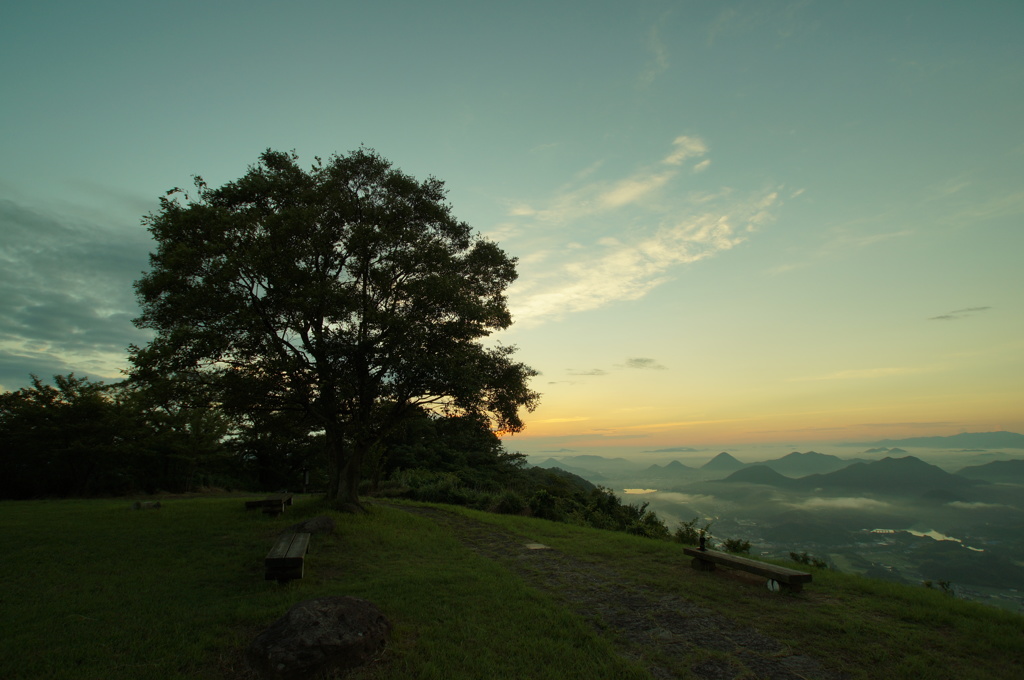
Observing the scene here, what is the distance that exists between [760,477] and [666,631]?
256 ft

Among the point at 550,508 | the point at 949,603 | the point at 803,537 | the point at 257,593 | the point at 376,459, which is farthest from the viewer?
the point at 803,537

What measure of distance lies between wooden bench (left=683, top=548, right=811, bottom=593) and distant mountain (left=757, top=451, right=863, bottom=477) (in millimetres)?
96620

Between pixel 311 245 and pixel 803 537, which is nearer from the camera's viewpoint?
pixel 311 245

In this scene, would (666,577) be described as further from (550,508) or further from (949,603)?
(550,508)

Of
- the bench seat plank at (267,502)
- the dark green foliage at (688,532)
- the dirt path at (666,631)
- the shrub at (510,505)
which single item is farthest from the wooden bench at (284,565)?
the shrub at (510,505)

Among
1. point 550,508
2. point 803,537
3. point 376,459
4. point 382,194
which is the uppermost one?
point 382,194

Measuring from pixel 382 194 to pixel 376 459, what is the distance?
15.6 meters

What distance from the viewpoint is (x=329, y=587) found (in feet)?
25.1

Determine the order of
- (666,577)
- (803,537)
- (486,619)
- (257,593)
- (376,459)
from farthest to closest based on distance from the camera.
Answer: (803,537), (376,459), (666,577), (257,593), (486,619)

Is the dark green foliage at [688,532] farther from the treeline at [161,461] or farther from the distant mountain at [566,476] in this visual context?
the distant mountain at [566,476]

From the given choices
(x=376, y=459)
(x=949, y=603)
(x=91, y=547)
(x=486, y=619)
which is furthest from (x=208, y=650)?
(x=376, y=459)

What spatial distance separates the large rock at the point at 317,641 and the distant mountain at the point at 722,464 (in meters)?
103

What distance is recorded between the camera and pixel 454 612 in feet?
21.4

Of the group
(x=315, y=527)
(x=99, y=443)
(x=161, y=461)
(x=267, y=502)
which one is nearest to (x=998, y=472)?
(x=315, y=527)
